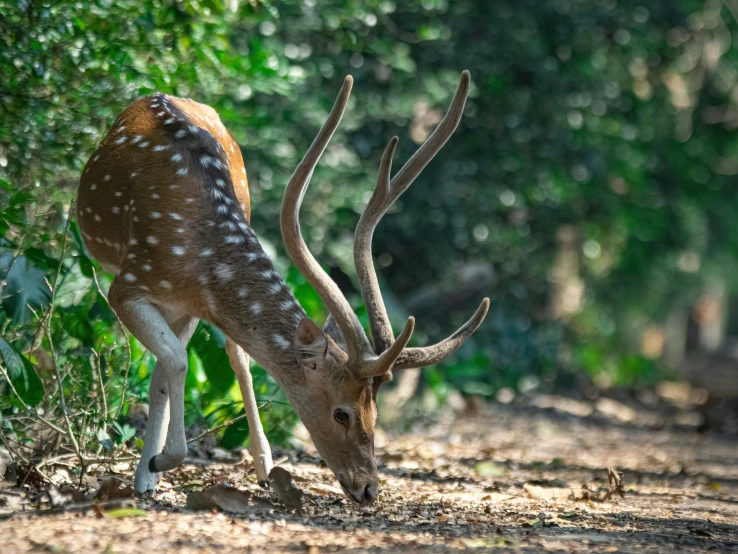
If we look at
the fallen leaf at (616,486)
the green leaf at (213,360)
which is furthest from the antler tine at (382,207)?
the fallen leaf at (616,486)

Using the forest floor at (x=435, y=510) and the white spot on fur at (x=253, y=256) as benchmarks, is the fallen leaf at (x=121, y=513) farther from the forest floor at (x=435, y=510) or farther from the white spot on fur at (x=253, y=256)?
the white spot on fur at (x=253, y=256)

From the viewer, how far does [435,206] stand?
483 inches

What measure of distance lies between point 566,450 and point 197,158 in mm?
5066

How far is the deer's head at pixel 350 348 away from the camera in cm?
457

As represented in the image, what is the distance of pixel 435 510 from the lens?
4926 mm

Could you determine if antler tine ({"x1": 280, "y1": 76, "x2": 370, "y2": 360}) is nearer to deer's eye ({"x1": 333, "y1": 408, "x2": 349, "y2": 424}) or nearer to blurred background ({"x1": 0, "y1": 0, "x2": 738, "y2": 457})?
deer's eye ({"x1": 333, "y1": 408, "x2": 349, "y2": 424})

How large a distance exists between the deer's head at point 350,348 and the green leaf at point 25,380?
1.25 m

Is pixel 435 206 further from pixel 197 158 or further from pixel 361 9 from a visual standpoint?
pixel 197 158

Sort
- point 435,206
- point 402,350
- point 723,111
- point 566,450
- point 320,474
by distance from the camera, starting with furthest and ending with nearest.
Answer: point 723,111 → point 435,206 → point 566,450 → point 320,474 → point 402,350

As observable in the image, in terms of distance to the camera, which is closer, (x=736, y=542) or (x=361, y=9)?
(x=736, y=542)

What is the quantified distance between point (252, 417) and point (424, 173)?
23.3 ft

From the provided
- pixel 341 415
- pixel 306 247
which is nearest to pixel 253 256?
pixel 306 247

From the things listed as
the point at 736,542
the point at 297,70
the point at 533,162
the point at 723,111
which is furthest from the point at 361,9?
the point at 723,111

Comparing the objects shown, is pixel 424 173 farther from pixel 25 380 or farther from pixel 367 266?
pixel 25 380
